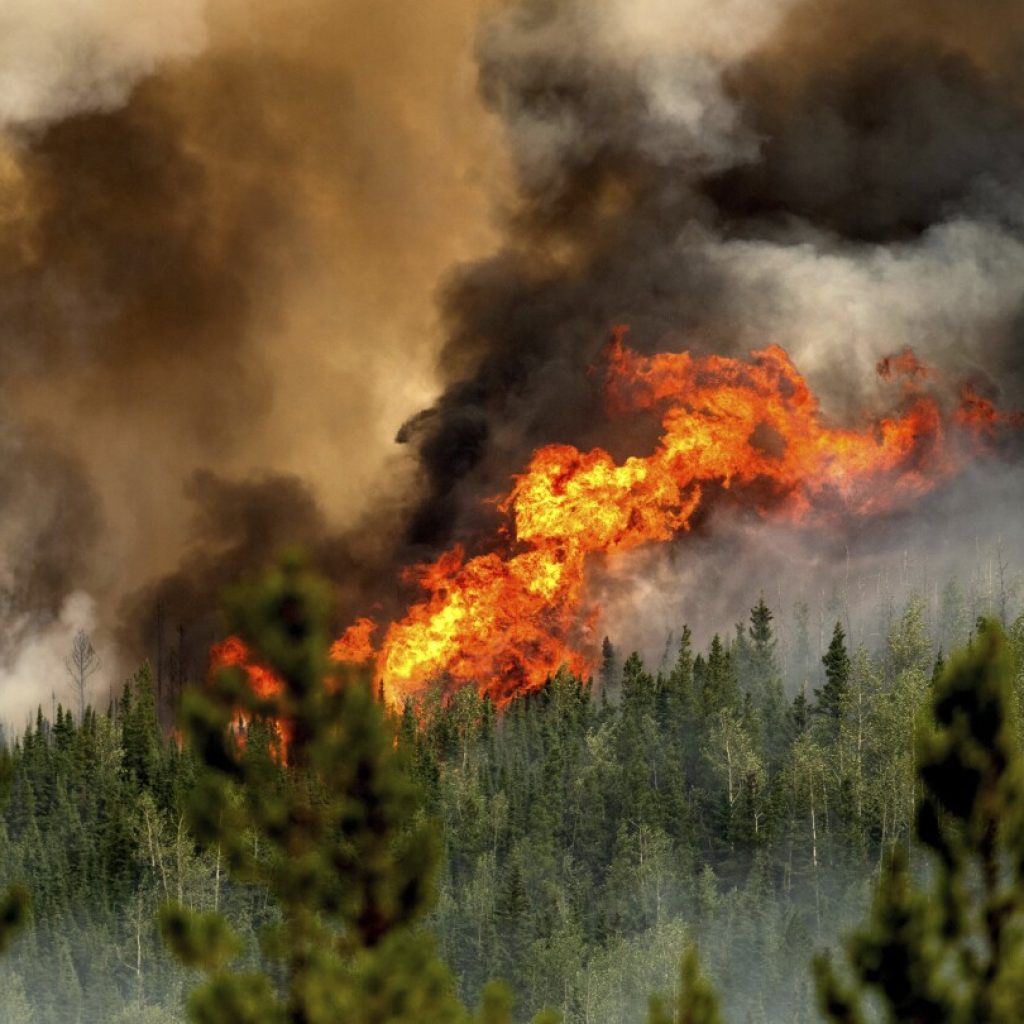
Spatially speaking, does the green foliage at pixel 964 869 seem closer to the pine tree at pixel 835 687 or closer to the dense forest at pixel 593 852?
the dense forest at pixel 593 852

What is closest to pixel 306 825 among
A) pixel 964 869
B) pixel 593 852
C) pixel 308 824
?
pixel 308 824

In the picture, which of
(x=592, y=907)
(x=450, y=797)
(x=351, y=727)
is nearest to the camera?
(x=351, y=727)

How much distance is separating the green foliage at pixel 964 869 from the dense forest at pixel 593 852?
94940 millimetres

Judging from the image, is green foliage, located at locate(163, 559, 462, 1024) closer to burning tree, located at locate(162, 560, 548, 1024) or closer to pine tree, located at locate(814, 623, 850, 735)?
burning tree, located at locate(162, 560, 548, 1024)

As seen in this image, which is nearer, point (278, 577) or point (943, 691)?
point (278, 577)

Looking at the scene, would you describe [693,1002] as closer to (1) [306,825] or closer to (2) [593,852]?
(1) [306,825]

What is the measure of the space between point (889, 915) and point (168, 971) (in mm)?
126099

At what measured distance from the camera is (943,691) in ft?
105

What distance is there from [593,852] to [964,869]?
14325 centimetres

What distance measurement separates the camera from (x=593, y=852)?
565 ft

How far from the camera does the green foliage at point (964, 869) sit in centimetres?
3170

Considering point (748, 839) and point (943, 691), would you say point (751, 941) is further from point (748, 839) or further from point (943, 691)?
point (943, 691)

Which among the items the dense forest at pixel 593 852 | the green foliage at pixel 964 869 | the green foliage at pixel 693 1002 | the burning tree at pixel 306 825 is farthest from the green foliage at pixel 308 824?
the dense forest at pixel 593 852

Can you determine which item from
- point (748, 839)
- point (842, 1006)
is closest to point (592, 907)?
point (748, 839)
